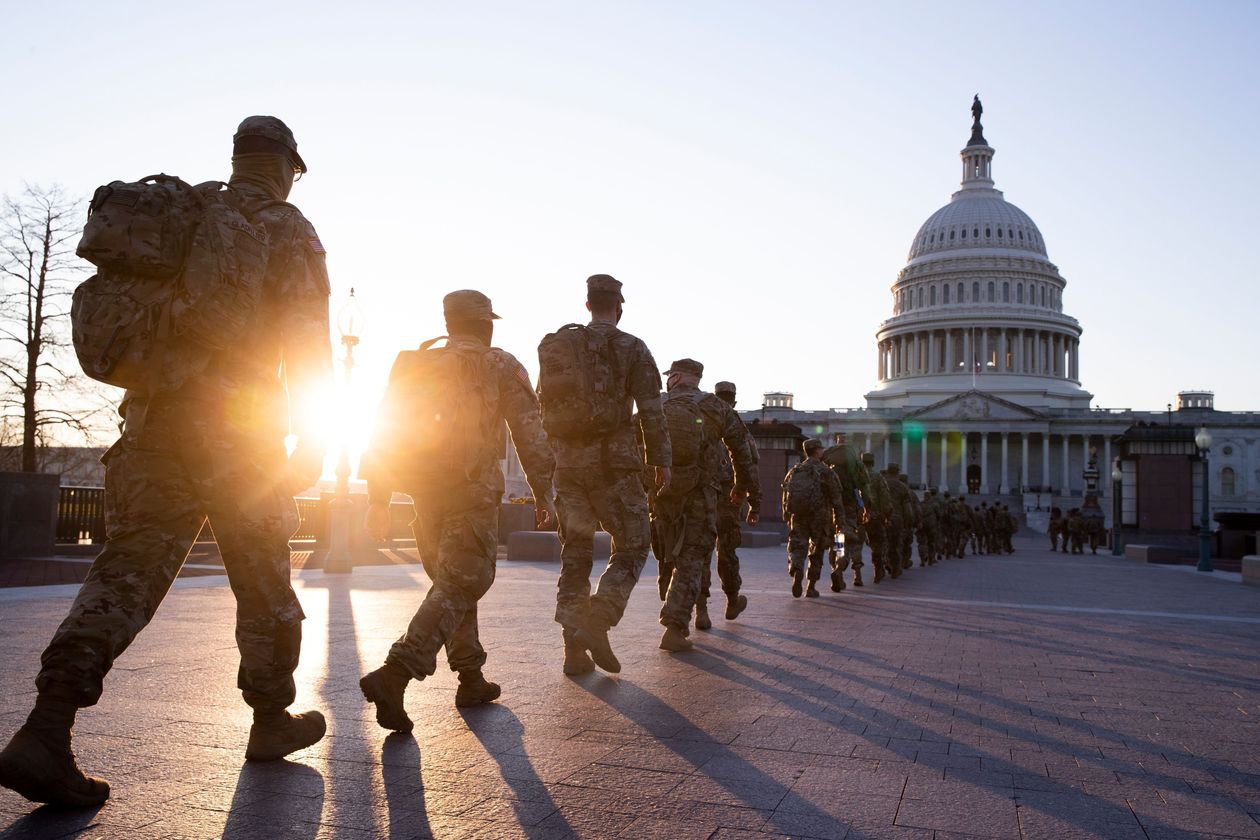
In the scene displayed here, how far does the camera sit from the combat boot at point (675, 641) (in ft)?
26.2

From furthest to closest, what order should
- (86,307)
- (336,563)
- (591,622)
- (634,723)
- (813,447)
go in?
(336,563), (813,447), (591,622), (634,723), (86,307)

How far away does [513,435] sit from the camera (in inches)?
237

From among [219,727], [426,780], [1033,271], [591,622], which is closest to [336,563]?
[591,622]

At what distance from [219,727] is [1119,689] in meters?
5.28

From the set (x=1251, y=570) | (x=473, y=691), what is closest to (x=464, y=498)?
(x=473, y=691)

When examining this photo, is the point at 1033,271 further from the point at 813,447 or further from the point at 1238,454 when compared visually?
the point at 813,447

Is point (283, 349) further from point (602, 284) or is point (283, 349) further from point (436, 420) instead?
point (602, 284)

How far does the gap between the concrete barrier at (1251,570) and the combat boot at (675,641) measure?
17006 millimetres

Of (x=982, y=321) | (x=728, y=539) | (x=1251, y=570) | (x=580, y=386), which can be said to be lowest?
(x=1251, y=570)

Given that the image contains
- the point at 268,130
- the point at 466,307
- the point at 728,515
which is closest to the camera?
the point at 268,130

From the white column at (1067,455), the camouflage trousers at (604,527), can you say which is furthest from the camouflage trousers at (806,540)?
the white column at (1067,455)

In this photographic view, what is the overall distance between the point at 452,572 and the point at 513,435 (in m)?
0.95

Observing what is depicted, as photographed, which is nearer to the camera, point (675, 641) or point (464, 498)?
point (464, 498)

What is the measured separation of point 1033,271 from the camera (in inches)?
4815
